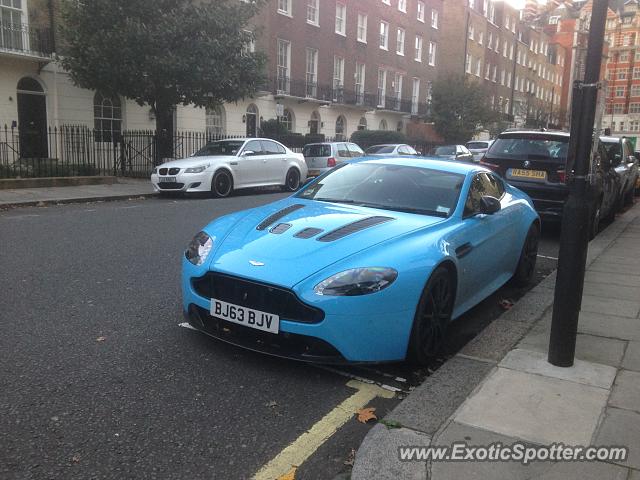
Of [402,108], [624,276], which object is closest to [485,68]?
[402,108]

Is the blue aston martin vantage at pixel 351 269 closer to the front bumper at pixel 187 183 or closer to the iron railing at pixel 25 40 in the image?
the front bumper at pixel 187 183

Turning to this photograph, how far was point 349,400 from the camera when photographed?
11.3ft

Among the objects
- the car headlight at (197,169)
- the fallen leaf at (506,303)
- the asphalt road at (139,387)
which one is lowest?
the fallen leaf at (506,303)

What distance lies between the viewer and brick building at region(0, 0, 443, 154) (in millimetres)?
19372

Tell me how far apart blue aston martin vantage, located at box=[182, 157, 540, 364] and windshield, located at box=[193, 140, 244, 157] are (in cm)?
1064

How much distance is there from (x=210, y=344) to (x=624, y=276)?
4975 millimetres

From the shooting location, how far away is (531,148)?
30.5ft

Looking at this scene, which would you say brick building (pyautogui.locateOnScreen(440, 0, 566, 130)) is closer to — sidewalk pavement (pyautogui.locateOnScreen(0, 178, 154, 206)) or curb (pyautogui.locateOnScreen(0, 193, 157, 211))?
sidewalk pavement (pyautogui.locateOnScreen(0, 178, 154, 206))

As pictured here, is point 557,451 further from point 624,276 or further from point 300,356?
point 624,276

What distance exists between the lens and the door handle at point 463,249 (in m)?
4.28

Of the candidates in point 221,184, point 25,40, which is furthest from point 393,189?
point 25,40

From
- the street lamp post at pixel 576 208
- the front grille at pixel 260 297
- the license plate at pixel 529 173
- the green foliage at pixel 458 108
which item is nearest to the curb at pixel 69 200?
the license plate at pixel 529 173

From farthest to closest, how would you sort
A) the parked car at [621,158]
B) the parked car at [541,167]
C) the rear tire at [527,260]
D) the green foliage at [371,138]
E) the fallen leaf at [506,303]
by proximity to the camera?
the green foliage at [371,138] → the parked car at [621,158] → the parked car at [541,167] → the rear tire at [527,260] → the fallen leaf at [506,303]

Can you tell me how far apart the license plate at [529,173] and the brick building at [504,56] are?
124 ft
